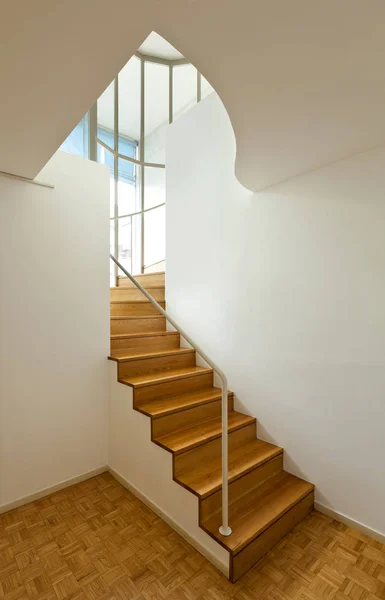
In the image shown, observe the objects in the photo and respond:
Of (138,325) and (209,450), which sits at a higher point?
(138,325)

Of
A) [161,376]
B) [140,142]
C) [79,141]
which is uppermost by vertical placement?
[140,142]

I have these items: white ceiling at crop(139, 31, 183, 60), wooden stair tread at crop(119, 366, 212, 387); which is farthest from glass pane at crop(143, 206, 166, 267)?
wooden stair tread at crop(119, 366, 212, 387)

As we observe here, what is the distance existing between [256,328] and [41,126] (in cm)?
195

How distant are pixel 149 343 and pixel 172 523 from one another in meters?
1.45

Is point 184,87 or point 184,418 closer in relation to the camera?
point 184,418

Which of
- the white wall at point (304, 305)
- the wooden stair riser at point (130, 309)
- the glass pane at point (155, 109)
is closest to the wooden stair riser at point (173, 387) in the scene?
the white wall at point (304, 305)

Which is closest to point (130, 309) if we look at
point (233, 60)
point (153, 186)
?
point (233, 60)

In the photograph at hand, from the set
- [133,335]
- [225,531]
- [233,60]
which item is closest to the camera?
[233,60]

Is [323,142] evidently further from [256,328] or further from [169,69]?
[169,69]

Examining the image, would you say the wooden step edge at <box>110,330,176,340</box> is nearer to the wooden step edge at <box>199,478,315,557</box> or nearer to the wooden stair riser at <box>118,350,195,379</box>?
the wooden stair riser at <box>118,350,195,379</box>

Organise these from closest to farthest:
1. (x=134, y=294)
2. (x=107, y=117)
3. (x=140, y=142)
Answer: (x=134, y=294) < (x=107, y=117) < (x=140, y=142)

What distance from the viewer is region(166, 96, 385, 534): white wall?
1.82 metres

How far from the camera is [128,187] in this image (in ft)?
17.5

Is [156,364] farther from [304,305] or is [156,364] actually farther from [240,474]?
[304,305]
